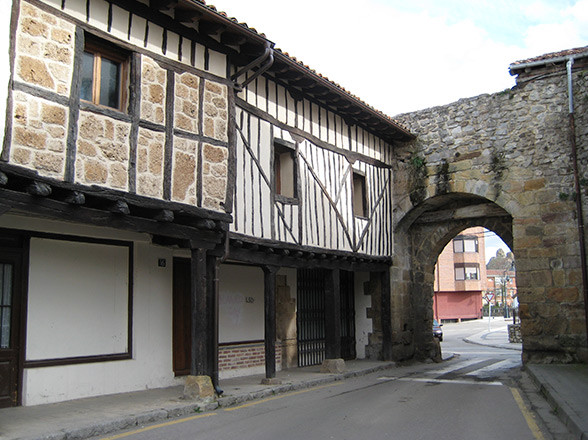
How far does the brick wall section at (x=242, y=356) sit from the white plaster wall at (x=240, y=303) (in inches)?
6.0

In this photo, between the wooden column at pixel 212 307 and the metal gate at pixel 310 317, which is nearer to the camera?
the wooden column at pixel 212 307

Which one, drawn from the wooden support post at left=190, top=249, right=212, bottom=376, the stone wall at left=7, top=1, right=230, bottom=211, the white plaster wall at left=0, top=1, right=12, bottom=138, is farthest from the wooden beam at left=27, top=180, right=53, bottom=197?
the wooden support post at left=190, top=249, right=212, bottom=376

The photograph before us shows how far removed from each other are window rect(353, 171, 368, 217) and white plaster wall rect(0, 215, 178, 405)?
5.42m

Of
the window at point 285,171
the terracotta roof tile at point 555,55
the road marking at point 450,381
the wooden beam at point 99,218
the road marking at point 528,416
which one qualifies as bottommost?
the road marking at point 450,381

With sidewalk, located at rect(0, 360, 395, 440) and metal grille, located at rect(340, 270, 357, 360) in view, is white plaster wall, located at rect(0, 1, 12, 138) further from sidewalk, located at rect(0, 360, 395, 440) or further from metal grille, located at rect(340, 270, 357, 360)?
metal grille, located at rect(340, 270, 357, 360)

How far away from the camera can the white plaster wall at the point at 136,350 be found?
23.3 ft

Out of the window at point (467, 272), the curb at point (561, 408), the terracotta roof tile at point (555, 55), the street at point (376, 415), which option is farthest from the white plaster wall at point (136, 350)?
the window at point (467, 272)

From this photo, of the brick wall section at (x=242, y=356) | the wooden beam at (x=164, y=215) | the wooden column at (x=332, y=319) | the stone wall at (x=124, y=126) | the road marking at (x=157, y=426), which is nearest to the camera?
the road marking at (x=157, y=426)

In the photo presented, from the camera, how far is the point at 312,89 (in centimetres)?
1073

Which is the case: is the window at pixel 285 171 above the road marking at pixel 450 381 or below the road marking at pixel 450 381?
above

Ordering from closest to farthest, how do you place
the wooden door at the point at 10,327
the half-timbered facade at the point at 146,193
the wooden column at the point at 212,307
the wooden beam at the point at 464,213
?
the half-timbered facade at the point at 146,193 → the wooden door at the point at 10,327 → the wooden column at the point at 212,307 → the wooden beam at the point at 464,213

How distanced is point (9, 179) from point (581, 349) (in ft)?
35.0

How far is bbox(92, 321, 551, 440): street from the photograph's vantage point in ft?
19.1

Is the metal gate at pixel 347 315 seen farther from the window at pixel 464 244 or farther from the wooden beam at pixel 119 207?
the window at pixel 464 244
